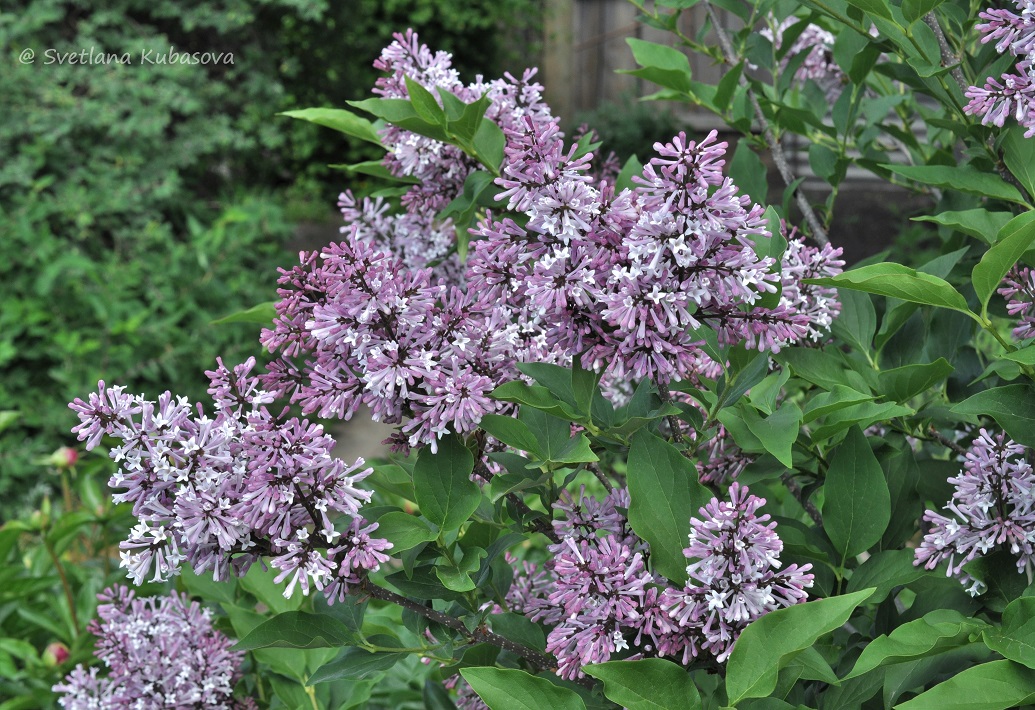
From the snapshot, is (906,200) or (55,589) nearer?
(55,589)

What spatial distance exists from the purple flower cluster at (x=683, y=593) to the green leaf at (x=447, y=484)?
0.36ft

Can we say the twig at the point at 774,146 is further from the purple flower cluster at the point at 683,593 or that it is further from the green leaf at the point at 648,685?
the green leaf at the point at 648,685

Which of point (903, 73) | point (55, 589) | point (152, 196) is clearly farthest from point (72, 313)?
point (903, 73)

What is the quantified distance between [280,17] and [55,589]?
4.34m

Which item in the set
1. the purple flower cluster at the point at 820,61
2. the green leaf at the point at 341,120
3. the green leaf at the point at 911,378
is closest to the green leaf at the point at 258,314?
the green leaf at the point at 341,120

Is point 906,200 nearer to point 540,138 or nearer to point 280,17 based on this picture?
point 280,17

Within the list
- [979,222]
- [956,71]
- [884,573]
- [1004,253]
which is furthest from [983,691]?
[956,71]

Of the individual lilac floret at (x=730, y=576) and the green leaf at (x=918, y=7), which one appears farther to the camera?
the green leaf at (x=918, y=7)

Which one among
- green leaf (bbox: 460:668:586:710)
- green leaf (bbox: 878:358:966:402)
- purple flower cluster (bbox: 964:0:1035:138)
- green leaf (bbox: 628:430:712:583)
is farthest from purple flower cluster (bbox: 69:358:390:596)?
purple flower cluster (bbox: 964:0:1035:138)

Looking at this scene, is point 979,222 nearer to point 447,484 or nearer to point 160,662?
point 447,484

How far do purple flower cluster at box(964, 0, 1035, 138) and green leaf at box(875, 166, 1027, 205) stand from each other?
8 centimetres

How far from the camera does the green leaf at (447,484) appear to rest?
3.20ft

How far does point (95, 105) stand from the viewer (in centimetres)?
480

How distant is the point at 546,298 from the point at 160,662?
31.3 inches
